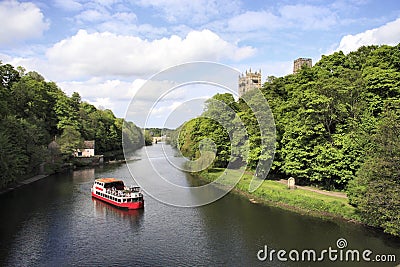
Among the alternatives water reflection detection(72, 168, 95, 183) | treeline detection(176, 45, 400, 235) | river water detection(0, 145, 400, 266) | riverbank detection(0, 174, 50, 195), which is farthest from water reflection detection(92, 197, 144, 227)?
water reflection detection(72, 168, 95, 183)

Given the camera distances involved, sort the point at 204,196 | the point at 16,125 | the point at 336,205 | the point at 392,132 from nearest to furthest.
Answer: the point at 392,132 < the point at 336,205 < the point at 204,196 < the point at 16,125

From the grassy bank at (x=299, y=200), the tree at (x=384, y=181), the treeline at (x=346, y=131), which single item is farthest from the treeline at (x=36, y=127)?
the tree at (x=384, y=181)

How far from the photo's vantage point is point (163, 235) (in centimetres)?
2467

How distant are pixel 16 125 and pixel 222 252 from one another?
108 feet

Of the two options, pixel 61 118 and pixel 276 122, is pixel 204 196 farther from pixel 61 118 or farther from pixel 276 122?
pixel 61 118

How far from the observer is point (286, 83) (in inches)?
1847

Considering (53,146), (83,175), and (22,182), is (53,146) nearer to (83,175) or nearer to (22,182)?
(83,175)

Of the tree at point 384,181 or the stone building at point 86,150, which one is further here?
the stone building at point 86,150

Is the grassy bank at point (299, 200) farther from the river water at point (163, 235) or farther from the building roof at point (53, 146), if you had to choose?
the building roof at point (53, 146)

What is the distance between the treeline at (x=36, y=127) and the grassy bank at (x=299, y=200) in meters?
13.5

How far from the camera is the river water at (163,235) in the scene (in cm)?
2055

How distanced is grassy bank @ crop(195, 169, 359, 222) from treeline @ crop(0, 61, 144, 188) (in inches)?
531

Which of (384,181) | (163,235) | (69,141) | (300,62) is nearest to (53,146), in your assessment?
(69,141)

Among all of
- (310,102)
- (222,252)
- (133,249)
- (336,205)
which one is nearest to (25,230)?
(133,249)
